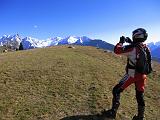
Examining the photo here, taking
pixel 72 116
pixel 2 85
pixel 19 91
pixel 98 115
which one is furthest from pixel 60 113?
pixel 2 85

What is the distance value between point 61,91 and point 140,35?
24.1 feet

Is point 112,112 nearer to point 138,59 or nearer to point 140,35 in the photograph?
point 138,59

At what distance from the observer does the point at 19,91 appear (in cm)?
1981

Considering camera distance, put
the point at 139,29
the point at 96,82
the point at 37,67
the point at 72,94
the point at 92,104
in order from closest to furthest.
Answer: the point at 139,29
the point at 92,104
the point at 72,94
the point at 96,82
the point at 37,67

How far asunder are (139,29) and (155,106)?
6781mm

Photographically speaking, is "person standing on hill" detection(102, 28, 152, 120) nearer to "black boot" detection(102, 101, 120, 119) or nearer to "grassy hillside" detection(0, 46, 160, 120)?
"black boot" detection(102, 101, 120, 119)

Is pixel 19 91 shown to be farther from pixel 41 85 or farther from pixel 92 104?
pixel 92 104

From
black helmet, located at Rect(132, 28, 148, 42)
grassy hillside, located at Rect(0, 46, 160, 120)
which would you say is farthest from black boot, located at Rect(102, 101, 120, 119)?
black helmet, located at Rect(132, 28, 148, 42)

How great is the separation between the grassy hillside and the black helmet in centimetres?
434

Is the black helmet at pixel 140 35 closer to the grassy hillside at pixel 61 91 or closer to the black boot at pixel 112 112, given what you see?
the black boot at pixel 112 112

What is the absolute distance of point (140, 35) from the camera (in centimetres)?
1502

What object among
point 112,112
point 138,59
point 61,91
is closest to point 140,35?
point 138,59

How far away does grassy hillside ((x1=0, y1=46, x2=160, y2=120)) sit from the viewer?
16877mm

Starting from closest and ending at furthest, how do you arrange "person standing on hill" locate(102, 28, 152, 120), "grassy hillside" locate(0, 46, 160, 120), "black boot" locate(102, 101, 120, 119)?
1. "person standing on hill" locate(102, 28, 152, 120)
2. "black boot" locate(102, 101, 120, 119)
3. "grassy hillside" locate(0, 46, 160, 120)
